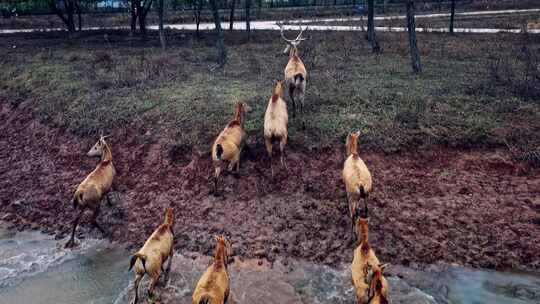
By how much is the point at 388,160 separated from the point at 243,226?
396 cm

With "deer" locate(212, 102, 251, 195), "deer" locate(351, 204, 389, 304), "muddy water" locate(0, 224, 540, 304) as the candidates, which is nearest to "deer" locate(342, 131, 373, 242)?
"deer" locate(351, 204, 389, 304)

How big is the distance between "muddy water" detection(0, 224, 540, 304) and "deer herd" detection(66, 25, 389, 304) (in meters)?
0.50

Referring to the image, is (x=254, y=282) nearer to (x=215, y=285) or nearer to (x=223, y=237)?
(x=223, y=237)

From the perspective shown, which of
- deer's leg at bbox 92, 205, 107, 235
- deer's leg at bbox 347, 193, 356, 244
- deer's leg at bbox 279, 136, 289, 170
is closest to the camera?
deer's leg at bbox 347, 193, 356, 244

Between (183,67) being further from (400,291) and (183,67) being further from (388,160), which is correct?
(400,291)

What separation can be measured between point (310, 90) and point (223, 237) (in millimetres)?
8432

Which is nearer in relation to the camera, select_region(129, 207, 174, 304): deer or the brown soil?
select_region(129, 207, 174, 304): deer

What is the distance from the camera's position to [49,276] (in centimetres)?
987

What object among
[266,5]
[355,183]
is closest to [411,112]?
[355,183]

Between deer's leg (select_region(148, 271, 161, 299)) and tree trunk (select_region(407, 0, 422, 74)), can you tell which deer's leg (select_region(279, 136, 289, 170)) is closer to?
deer's leg (select_region(148, 271, 161, 299))

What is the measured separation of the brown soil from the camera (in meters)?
10.0

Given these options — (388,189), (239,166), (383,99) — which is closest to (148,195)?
(239,166)

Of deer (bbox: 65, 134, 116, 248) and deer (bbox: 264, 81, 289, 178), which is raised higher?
deer (bbox: 264, 81, 289, 178)

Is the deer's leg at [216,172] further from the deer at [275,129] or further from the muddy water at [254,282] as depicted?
the muddy water at [254,282]
